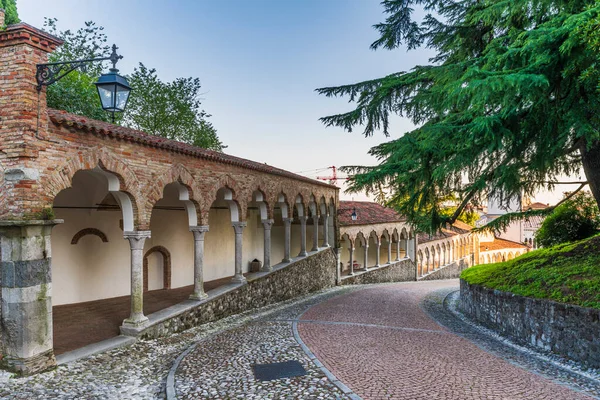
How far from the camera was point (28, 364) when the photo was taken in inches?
256

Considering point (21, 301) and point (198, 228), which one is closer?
point (21, 301)

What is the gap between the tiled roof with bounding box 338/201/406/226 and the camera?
2260cm

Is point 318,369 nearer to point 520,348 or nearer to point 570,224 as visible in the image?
point 520,348

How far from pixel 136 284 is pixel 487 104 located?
25.1 feet

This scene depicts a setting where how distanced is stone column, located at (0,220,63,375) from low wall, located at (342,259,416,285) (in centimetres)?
1638

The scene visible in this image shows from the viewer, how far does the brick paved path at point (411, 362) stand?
5633 millimetres

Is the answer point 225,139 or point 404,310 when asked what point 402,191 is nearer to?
point 404,310

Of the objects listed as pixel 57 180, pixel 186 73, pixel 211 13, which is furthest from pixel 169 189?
pixel 186 73

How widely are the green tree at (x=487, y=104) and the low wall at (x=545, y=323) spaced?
2.13 metres

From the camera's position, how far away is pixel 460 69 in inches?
334

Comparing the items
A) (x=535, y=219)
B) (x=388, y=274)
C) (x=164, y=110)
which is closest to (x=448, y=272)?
(x=388, y=274)

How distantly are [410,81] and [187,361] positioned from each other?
8.48 meters

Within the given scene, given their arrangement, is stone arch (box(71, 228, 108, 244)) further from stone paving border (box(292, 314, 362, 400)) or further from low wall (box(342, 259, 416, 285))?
low wall (box(342, 259, 416, 285))

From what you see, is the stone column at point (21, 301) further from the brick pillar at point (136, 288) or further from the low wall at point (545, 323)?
the low wall at point (545, 323)
